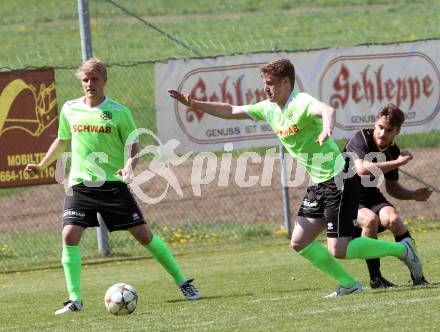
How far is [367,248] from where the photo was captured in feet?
29.2

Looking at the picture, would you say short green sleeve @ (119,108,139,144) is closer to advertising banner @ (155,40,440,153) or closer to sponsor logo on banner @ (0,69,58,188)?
sponsor logo on banner @ (0,69,58,188)

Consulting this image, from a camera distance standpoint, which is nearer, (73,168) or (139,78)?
(73,168)

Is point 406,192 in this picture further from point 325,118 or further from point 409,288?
point 325,118

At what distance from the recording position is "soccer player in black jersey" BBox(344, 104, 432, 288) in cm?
895

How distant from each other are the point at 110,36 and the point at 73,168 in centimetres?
1583

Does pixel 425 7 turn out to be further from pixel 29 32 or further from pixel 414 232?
pixel 414 232

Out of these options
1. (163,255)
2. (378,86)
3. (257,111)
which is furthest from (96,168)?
(378,86)

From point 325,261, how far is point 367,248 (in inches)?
13.7

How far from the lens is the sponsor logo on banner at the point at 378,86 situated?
14781mm

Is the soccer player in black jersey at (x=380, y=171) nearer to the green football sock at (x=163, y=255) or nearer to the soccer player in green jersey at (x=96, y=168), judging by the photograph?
the green football sock at (x=163, y=255)

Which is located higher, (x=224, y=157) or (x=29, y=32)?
(x=29, y=32)

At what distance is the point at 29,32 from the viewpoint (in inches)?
1043

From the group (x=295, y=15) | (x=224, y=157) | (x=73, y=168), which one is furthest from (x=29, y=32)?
(x=73, y=168)

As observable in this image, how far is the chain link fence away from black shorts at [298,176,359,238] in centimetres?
→ 546
